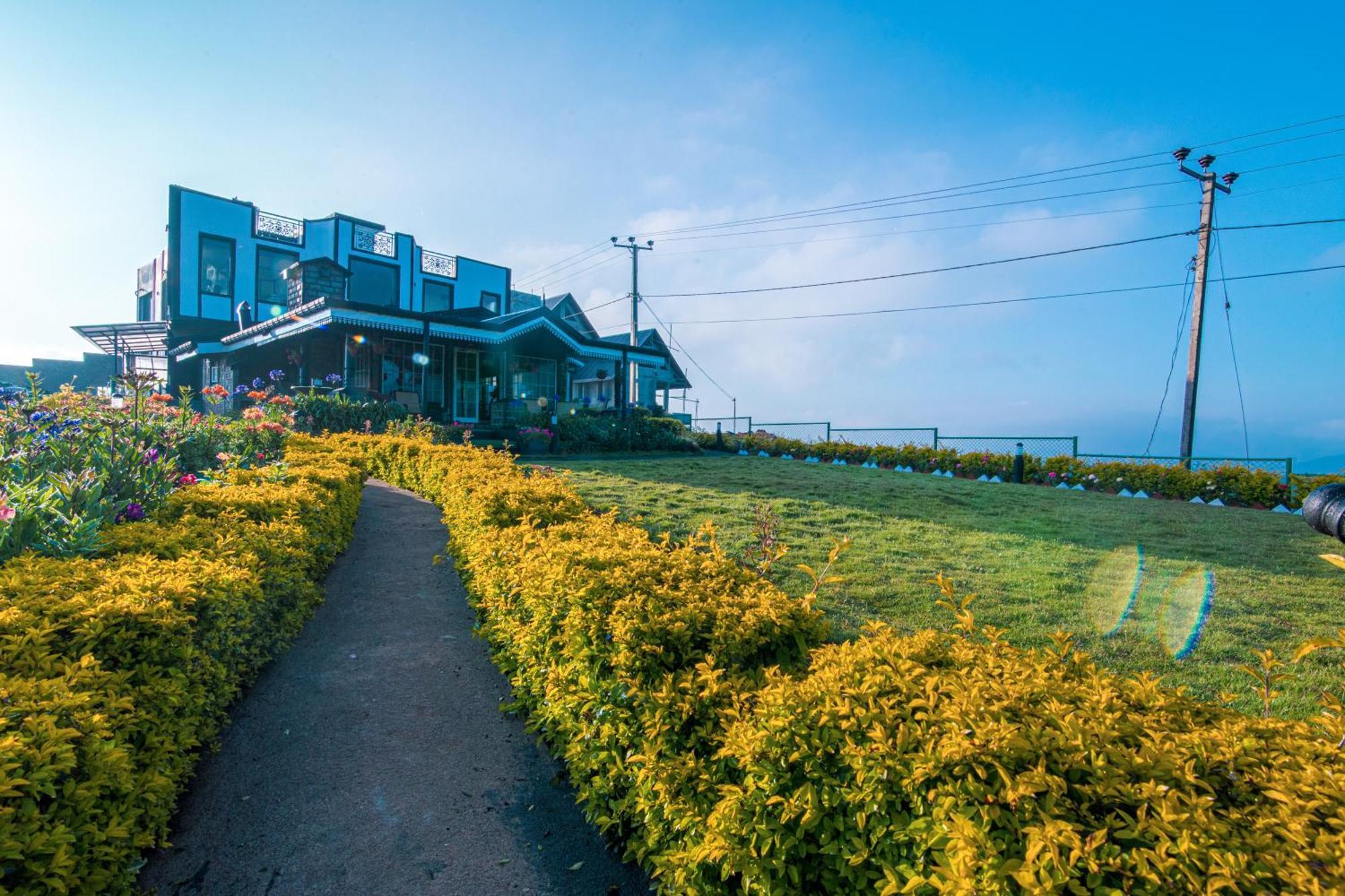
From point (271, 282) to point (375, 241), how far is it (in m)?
4.80

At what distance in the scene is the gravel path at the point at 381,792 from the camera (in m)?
2.55

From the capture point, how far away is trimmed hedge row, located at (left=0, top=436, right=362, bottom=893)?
1.79 m

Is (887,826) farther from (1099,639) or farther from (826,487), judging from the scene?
(826,487)

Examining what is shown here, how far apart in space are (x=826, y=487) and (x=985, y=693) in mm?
9425

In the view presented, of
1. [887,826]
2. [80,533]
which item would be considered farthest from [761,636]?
[80,533]

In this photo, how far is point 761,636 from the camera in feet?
8.59

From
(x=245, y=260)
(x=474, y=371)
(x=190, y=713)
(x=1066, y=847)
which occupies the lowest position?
(x=190, y=713)

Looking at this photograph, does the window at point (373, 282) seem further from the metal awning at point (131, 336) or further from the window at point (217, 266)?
the metal awning at point (131, 336)

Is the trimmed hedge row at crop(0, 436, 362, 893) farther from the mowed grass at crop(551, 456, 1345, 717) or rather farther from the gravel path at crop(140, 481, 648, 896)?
the mowed grass at crop(551, 456, 1345, 717)

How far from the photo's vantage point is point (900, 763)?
1.61 m

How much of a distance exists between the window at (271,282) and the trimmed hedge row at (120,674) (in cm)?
2506

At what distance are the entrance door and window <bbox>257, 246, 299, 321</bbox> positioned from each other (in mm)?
9850

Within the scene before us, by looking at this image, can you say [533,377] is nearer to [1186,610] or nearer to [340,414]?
[340,414]

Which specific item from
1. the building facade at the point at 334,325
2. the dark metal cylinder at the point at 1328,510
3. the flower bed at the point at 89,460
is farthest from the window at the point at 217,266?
the dark metal cylinder at the point at 1328,510
